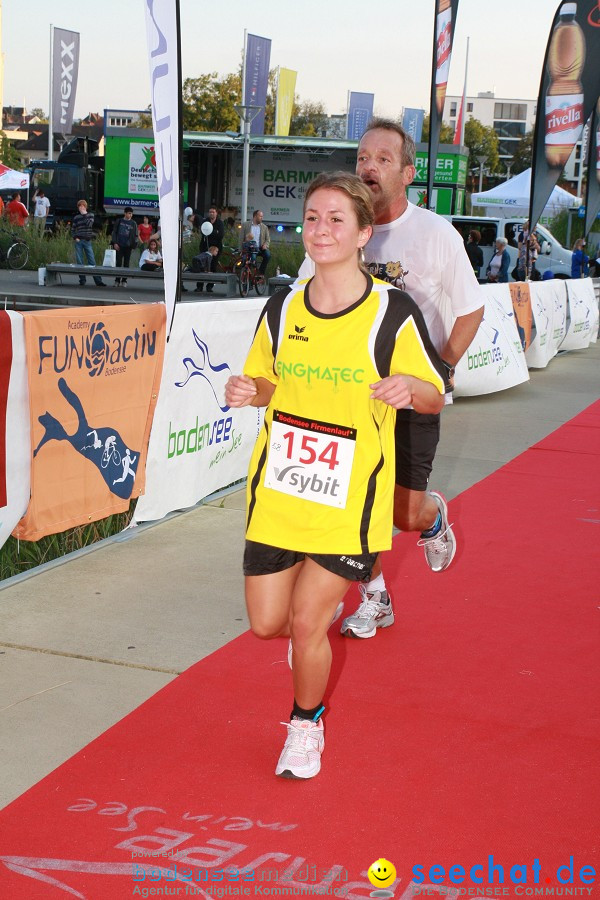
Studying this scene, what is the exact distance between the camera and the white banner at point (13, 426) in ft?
16.9

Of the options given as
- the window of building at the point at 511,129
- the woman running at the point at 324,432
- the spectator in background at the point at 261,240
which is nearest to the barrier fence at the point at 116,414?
the woman running at the point at 324,432

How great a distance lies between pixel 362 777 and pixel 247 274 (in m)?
21.1

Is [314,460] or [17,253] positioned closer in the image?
[314,460]

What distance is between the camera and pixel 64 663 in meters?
4.47

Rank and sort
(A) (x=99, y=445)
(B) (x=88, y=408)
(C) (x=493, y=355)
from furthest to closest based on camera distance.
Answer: (C) (x=493, y=355) < (A) (x=99, y=445) < (B) (x=88, y=408)

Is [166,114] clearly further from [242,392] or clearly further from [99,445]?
[242,392]

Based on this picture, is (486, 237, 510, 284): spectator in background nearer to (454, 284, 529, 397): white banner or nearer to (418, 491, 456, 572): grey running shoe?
(454, 284, 529, 397): white banner

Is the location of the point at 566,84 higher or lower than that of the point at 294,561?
higher

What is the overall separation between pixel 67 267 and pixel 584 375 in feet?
38.8

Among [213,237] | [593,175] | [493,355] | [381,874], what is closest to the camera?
[381,874]

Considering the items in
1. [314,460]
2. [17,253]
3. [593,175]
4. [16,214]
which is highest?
[593,175]

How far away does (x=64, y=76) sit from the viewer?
4638 centimetres

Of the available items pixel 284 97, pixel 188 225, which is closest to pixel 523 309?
pixel 188 225

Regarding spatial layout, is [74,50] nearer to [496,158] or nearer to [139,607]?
[139,607]
